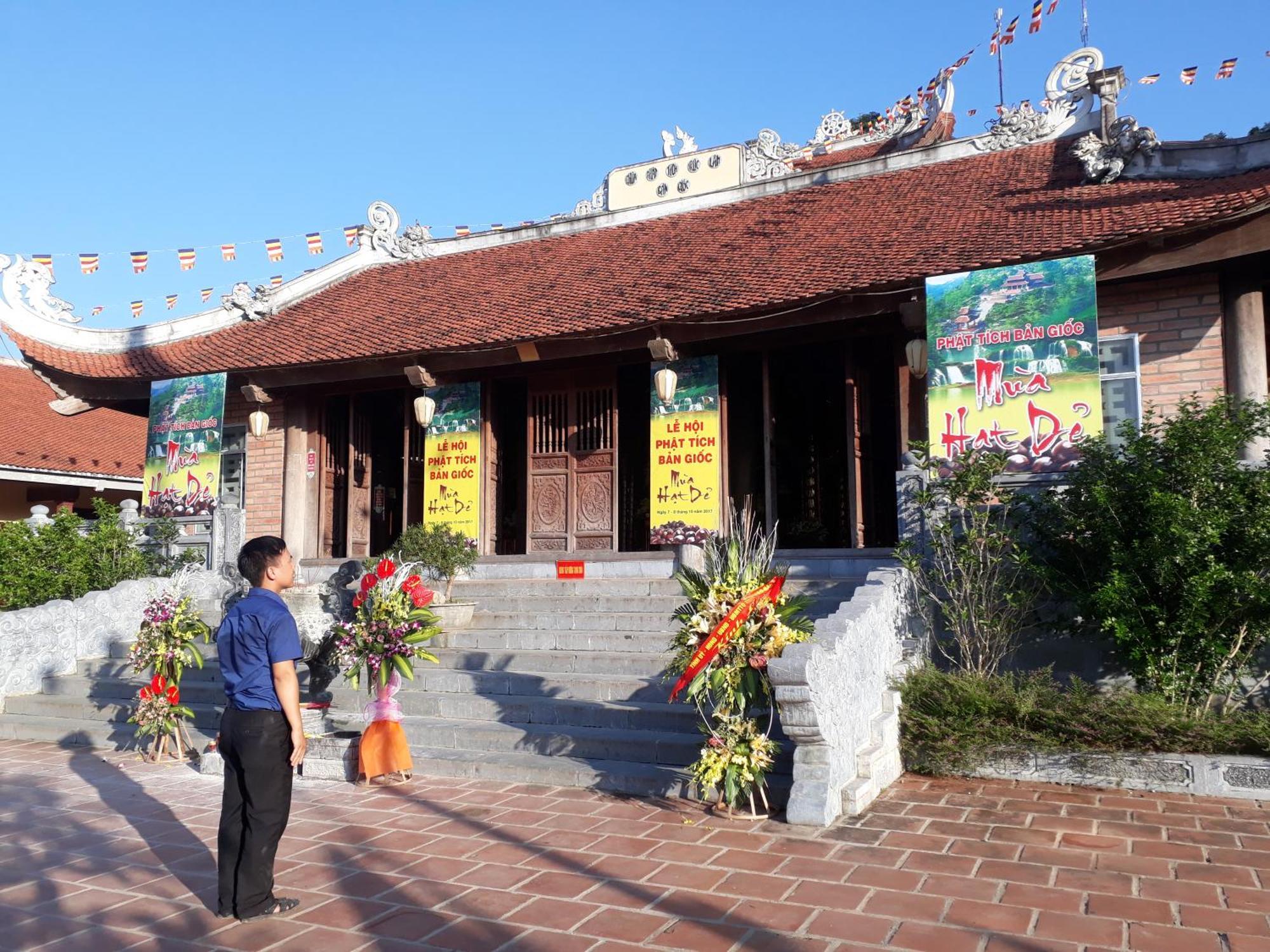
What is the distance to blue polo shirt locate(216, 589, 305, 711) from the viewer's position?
12.3 feet

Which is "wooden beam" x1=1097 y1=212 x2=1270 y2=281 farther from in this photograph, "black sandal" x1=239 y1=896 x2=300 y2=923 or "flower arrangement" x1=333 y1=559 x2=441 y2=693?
"black sandal" x1=239 y1=896 x2=300 y2=923

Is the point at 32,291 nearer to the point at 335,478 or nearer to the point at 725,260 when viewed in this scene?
the point at 335,478

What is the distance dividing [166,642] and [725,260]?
22.4 feet

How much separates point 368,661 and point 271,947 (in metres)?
2.87

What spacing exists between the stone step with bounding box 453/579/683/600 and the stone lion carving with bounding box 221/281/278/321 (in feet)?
18.1

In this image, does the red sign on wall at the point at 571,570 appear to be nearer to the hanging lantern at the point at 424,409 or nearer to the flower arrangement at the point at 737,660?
the hanging lantern at the point at 424,409

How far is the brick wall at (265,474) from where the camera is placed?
12.3 m

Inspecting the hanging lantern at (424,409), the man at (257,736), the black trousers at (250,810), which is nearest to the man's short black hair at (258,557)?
the man at (257,736)

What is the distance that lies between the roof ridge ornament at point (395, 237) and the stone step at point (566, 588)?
21.1ft

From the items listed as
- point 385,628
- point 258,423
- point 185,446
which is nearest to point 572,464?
point 258,423

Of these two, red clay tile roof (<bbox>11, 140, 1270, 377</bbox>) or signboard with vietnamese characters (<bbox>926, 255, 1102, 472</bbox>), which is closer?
signboard with vietnamese characters (<bbox>926, 255, 1102, 472</bbox>)

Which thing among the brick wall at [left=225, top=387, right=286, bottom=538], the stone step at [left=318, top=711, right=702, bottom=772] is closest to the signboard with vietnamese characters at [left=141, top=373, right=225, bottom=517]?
the brick wall at [left=225, top=387, right=286, bottom=538]

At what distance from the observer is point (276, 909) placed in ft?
12.2

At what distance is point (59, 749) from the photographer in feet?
24.9
